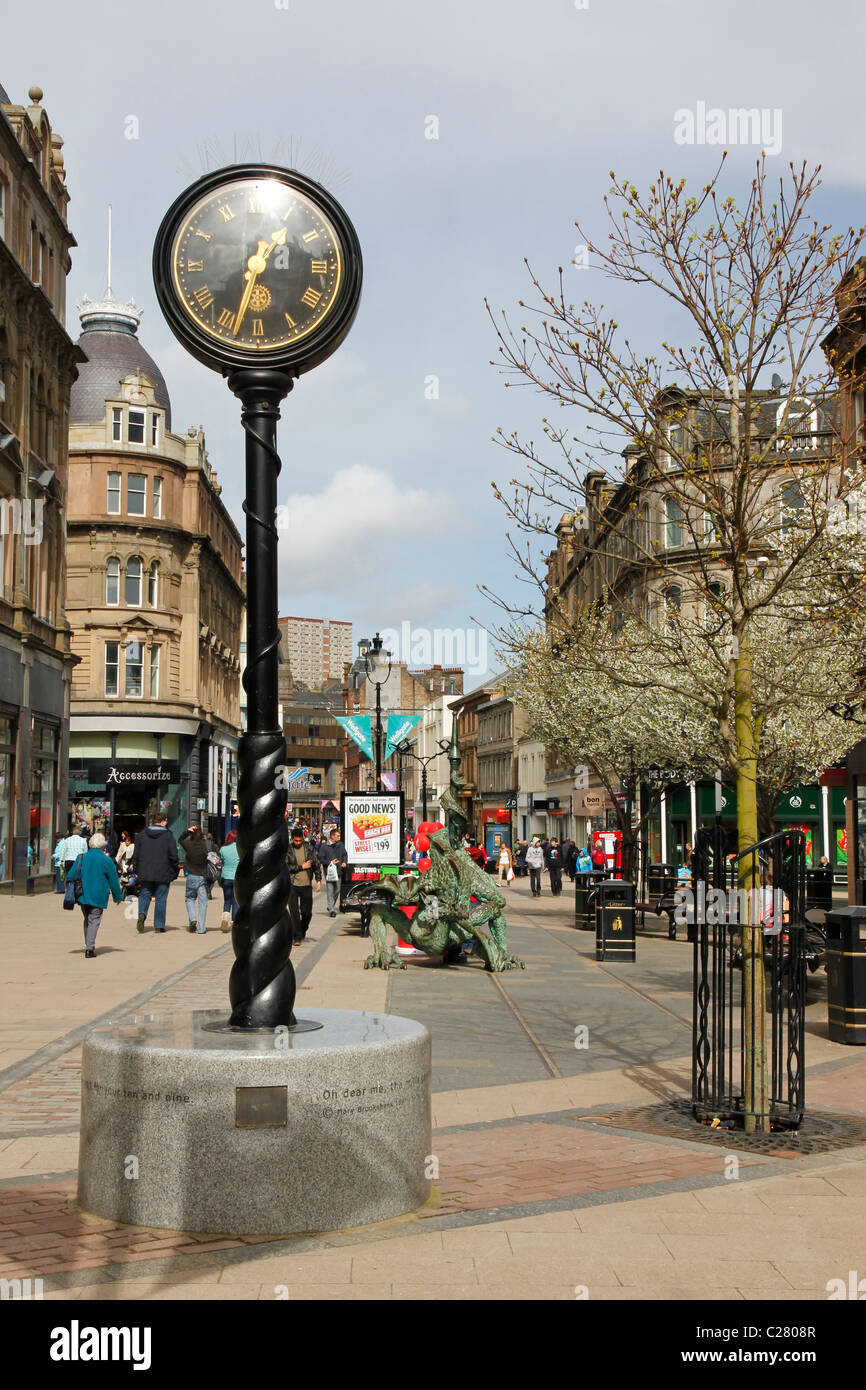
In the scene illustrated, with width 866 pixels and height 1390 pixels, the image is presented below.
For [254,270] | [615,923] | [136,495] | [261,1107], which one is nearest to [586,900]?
[615,923]

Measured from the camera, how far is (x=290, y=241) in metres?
6.93

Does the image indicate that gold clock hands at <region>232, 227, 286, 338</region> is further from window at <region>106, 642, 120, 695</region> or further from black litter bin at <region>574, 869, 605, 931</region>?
window at <region>106, 642, 120, 695</region>

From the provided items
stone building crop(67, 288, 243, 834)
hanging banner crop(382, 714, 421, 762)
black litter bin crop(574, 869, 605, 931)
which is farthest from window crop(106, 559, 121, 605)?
black litter bin crop(574, 869, 605, 931)

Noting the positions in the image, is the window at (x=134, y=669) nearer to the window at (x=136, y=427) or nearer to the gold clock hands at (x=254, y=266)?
the window at (x=136, y=427)

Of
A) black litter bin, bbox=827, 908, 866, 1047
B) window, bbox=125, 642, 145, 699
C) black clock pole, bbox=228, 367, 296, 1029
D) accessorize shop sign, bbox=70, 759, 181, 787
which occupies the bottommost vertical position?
black litter bin, bbox=827, 908, 866, 1047

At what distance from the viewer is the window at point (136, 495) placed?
51.5 metres

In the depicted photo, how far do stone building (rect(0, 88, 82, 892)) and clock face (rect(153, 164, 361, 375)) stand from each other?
23901 millimetres

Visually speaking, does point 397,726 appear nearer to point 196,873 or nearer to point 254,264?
point 196,873

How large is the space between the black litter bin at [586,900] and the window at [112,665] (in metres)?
29.3

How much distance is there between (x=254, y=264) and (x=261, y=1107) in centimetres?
427

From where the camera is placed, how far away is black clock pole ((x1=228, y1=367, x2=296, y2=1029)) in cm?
640

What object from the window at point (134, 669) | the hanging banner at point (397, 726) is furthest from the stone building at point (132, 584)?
the hanging banner at point (397, 726)

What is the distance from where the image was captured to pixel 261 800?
654cm

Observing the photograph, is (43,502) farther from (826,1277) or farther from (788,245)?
(826,1277)
